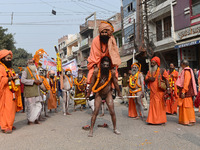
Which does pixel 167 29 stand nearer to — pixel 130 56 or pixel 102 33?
pixel 130 56

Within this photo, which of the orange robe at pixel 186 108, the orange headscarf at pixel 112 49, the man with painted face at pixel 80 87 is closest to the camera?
the orange headscarf at pixel 112 49

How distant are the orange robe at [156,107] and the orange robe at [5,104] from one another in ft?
13.4

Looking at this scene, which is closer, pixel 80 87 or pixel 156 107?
pixel 156 107

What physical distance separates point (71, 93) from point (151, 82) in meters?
4.40

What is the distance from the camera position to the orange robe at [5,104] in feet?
18.7

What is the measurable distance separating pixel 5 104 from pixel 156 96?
14.9ft

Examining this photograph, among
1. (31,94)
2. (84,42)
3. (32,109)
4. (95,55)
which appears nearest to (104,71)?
(95,55)

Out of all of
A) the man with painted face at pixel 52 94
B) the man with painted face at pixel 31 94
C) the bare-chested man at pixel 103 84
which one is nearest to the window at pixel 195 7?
the man with painted face at pixel 52 94

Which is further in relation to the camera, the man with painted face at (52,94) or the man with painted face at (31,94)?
the man with painted face at (52,94)

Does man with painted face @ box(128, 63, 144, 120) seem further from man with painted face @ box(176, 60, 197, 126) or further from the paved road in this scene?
the paved road

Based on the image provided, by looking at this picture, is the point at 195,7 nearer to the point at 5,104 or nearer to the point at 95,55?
the point at 95,55

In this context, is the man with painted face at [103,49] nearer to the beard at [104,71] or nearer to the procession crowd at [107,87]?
the procession crowd at [107,87]

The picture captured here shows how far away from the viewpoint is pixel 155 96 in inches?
247

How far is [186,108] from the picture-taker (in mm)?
6102
